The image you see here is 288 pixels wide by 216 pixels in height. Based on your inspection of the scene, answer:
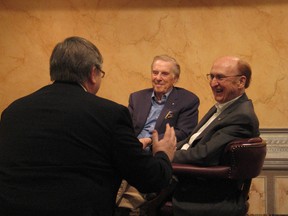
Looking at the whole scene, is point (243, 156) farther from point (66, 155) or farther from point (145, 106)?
point (145, 106)

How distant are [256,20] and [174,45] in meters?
0.82

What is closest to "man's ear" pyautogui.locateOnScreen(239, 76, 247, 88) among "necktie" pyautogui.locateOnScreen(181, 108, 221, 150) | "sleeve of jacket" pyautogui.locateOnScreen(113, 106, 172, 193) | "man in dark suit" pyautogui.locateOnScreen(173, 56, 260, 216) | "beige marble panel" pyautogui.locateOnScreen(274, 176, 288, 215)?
"man in dark suit" pyautogui.locateOnScreen(173, 56, 260, 216)

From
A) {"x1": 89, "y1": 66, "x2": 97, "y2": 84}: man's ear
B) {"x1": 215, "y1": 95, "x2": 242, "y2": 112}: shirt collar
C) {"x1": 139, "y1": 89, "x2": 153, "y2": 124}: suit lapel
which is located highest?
{"x1": 139, "y1": 89, "x2": 153, "y2": 124}: suit lapel

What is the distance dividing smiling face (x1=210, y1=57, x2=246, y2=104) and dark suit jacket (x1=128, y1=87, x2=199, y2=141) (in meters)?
0.70

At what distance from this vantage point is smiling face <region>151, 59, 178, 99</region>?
3984mm

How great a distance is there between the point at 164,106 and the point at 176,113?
13 centimetres

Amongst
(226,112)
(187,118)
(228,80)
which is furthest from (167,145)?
(187,118)

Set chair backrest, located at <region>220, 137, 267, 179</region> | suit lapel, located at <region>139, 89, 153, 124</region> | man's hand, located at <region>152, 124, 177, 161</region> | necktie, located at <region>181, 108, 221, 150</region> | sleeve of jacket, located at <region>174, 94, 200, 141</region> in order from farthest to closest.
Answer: suit lapel, located at <region>139, 89, 153, 124</region>
sleeve of jacket, located at <region>174, 94, 200, 141</region>
necktie, located at <region>181, 108, 221, 150</region>
chair backrest, located at <region>220, 137, 267, 179</region>
man's hand, located at <region>152, 124, 177, 161</region>

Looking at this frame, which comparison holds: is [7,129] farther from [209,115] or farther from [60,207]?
[209,115]

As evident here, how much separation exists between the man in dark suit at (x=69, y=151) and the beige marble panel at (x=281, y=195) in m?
2.91

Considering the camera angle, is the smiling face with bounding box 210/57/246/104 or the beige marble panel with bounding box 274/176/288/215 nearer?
the smiling face with bounding box 210/57/246/104

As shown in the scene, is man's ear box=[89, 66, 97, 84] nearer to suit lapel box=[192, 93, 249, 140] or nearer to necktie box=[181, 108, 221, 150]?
suit lapel box=[192, 93, 249, 140]

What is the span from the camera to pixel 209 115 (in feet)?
11.2

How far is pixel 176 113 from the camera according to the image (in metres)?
3.86
